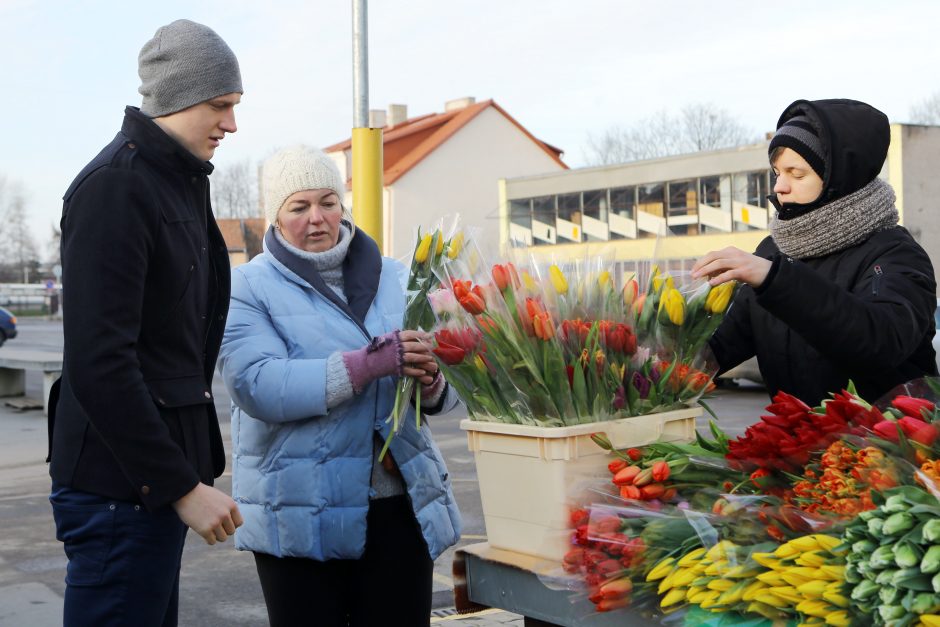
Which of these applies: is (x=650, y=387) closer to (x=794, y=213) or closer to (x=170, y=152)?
(x=794, y=213)

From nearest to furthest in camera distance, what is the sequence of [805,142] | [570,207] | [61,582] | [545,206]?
[805,142] → [61,582] → [570,207] → [545,206]

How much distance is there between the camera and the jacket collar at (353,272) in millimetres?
3074

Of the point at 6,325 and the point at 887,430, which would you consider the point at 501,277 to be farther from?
the point at 6,325

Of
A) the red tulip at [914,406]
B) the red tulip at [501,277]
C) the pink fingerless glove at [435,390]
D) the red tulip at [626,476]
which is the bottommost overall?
the red tulip at [626,476]

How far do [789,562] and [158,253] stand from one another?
58.5 inches

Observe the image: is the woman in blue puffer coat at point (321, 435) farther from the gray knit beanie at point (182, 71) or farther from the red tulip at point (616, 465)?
the red tulip at point (616, 465)

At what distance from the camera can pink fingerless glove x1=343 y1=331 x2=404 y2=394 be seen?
278 centimetres

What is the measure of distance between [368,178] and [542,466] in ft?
19.2

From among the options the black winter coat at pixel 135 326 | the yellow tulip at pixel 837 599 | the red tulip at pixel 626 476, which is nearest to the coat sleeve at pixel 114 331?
the black winter coat at pixel 135 326

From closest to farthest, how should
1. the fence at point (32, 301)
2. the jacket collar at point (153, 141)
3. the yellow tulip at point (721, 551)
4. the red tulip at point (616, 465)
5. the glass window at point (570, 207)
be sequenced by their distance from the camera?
the yellow tulip at point (721, 551) → the red tulip at point (616, 465) → the jacket collar at point (153, 141) → the glass window at point (570, 207) → the fence at point (32, 301)

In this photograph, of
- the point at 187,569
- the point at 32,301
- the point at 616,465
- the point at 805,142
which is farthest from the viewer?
the point at 32,301

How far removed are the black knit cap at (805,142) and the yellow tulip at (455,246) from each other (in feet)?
2.68

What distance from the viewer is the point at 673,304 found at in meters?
2.26

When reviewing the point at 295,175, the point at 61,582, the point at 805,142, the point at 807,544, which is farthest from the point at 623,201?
the point at 807,544
